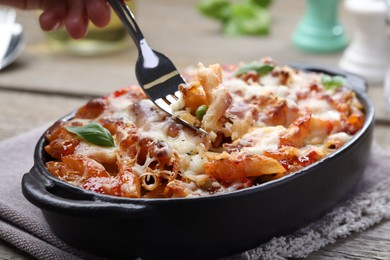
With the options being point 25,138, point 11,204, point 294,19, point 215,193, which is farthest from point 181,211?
point 294,19

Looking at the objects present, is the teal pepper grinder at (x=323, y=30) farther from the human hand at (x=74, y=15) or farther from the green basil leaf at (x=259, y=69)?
the human hand at (x=74, y=15)

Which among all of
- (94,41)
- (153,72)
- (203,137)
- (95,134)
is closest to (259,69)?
(153,72)

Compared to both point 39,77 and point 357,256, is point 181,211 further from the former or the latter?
point 39,77

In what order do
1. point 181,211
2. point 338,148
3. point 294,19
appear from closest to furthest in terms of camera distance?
point 181,211 → point 338,148 → point 294,19

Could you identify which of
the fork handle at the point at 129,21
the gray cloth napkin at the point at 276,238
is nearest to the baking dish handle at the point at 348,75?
the gray cloth napkin at the point at 276,238

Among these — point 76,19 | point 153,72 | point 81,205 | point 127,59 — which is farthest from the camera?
point 127,59

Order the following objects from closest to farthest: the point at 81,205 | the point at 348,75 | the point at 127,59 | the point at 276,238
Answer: the point at 81,205, the point at 276,238, the point at 348,75, the point at 127,59

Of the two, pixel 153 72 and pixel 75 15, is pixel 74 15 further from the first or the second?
pixel 153 72
